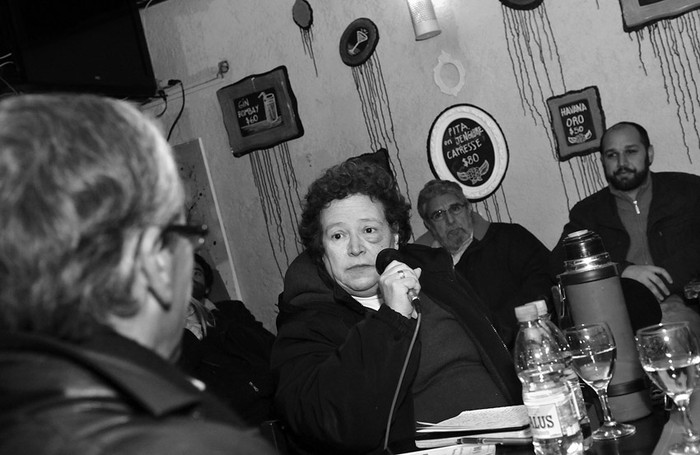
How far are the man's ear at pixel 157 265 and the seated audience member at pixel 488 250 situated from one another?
10.2 feet

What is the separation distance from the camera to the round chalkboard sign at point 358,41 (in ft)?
14.8

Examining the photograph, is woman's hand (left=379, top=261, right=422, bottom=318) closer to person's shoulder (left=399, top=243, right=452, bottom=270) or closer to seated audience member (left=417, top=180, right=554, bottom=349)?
person's shoulder (left=399, top=243, right=452, bottom=270)

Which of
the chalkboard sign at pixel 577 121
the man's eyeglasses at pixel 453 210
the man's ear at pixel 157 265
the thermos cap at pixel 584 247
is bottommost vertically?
the thermos cap at pixel 584 247

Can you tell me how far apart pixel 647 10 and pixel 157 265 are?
374 cm

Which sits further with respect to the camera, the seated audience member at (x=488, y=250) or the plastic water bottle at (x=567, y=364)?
the seated audience member at (x=488, y=250)

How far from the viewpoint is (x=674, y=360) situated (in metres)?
1.29

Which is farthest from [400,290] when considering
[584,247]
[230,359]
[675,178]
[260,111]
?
[260,111]

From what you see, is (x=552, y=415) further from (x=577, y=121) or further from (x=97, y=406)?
(x=577, y=121)

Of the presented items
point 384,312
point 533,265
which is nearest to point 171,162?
point 384,312

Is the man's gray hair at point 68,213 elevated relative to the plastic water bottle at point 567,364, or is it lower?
elevated

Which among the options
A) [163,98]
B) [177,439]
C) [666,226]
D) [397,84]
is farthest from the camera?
[163,98]

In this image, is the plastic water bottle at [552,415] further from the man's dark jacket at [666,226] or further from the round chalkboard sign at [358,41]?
the round chalkboard sign at [358,41]

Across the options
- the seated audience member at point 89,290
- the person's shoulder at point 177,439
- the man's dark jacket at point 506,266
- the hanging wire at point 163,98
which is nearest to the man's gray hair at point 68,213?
the seated audience member at point 89,290

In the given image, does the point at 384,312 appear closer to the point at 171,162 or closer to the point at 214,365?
the point at 171,162
